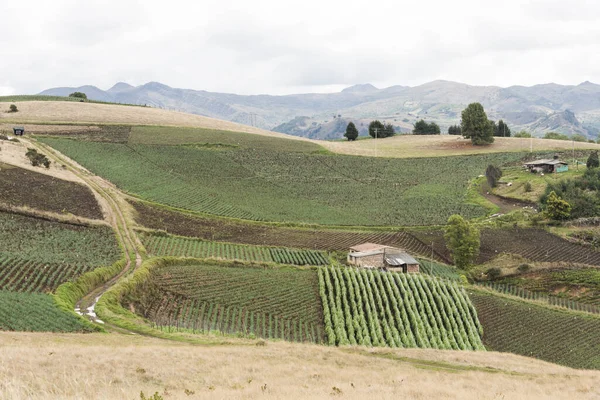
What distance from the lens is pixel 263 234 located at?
247ft

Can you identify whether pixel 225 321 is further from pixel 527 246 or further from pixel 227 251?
pixel 527 246

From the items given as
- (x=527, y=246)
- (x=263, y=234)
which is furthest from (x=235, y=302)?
(x=527, y=246)

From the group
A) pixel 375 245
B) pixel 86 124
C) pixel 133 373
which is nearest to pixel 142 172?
pixel 86 124

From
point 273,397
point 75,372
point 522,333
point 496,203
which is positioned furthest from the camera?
point 496,203

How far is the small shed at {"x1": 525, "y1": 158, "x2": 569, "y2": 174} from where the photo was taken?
366ft

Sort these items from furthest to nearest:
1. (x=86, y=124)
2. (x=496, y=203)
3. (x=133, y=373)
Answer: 1. (x=86, y=124)
2. (x=496, y=203)
3. (x=133, y=373)

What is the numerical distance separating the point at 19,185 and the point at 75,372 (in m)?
59.2

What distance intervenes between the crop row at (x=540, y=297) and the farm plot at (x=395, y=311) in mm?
7424

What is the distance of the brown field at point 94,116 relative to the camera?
429 feet

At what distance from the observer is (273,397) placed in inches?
739

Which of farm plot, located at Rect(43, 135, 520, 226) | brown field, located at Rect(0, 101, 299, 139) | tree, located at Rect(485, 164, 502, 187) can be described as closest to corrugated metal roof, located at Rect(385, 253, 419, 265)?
farm plot, located at Rect(43, 135, 520, 226)

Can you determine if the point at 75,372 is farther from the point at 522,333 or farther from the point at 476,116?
the point at 476,116

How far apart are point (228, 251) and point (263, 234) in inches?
421

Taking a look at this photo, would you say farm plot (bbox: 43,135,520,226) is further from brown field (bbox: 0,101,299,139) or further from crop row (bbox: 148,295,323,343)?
crop row (bbox: 148,295,323,343)
